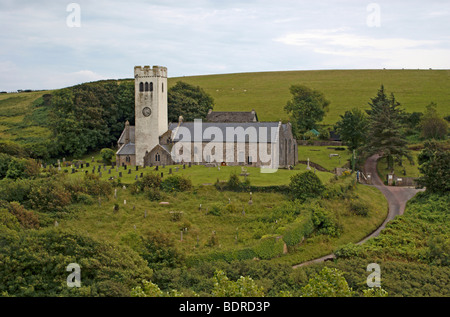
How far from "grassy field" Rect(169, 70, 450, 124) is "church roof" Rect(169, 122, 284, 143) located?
140ft

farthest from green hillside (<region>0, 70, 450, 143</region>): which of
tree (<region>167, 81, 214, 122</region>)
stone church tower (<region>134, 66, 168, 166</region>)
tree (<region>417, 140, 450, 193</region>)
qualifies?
tree (<region>417, 140, 450, 193</region>)

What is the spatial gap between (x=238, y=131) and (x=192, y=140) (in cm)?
653

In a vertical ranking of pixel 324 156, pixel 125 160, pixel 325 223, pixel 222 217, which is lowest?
pixel 325 223

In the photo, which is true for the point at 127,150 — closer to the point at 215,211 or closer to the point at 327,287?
the point at 215,211

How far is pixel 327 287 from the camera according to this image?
21.8 m

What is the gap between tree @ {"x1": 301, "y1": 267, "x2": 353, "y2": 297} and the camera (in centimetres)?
2150

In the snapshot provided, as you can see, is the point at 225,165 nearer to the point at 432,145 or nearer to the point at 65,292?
the point at 432,145

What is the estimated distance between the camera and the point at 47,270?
25766mm

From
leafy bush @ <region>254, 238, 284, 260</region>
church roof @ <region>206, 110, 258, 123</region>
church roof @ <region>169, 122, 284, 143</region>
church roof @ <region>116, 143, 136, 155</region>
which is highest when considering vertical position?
church roof @ <region>206, 110, 258, 123</region>

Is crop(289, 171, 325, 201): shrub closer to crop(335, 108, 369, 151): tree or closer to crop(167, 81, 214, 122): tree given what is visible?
crop(335, 108, 369, 151): tree

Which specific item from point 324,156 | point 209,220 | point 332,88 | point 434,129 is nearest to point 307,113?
point 324,156

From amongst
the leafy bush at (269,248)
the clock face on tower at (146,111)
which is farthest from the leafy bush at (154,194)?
the clock face on tower at (146,111)

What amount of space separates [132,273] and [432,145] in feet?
133
